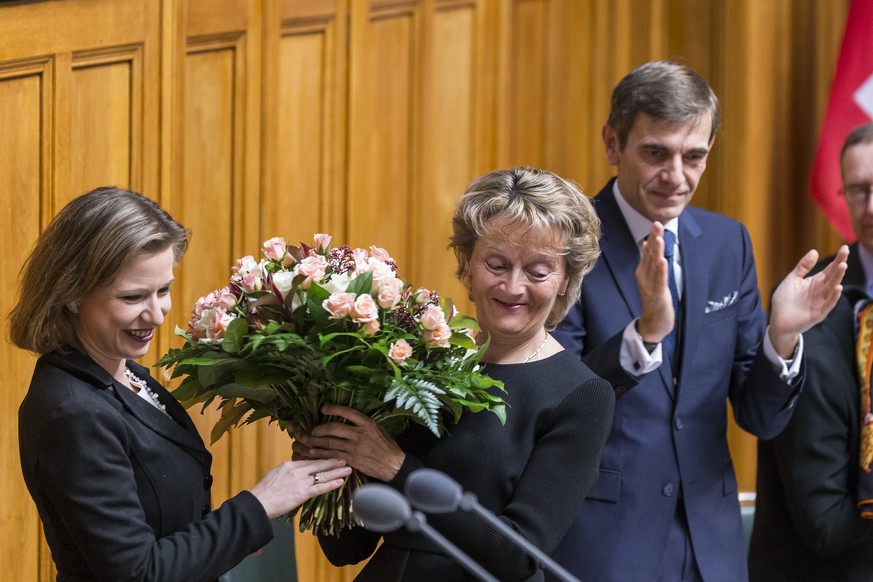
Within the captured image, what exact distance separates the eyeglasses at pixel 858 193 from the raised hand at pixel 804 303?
1.49 ft

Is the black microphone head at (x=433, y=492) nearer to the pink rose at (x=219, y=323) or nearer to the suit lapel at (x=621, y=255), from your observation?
the pink rose at (x=219, y=323)

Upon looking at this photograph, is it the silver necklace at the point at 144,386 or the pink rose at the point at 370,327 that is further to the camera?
the silver necklace at the point at 144,386

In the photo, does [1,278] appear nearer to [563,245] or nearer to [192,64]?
[192,64]

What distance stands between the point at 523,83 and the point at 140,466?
2967mm

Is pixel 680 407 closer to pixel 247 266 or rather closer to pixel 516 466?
pixel 516 466

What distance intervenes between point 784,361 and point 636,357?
1.24ft

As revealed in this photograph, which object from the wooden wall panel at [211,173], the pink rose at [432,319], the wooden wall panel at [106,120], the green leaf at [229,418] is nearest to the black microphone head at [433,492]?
the pink rose at [432,319]

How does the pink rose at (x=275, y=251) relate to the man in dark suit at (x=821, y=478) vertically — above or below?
above

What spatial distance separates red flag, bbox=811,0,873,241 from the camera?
455 cm

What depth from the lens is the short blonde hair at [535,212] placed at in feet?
7.67

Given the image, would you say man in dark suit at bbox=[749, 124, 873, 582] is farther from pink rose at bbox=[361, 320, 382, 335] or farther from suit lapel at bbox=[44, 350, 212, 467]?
suit lapel at bbox=[44, 350, 212, 467]

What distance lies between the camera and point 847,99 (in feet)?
15.0

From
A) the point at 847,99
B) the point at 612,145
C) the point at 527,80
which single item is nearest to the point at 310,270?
the point at 612,145

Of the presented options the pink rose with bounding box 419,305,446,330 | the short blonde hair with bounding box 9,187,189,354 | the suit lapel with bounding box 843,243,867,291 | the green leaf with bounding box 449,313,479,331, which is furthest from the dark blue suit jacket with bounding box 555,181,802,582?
the short blonde hair with bounding box 9,187,189,354
